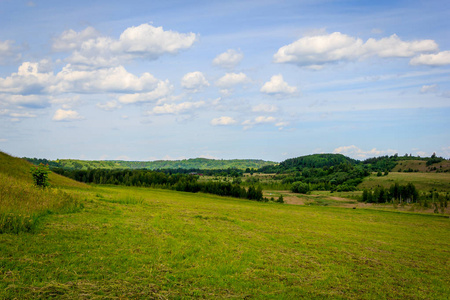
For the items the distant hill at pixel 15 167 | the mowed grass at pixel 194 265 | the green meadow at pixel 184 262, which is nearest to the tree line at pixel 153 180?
the distant hill at pixel 15 167

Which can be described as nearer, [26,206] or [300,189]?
[26,206]

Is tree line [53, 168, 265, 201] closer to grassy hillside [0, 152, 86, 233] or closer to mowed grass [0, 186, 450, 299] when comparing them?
grassy hillside [0, 152, 86, 233]

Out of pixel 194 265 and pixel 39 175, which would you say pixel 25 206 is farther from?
pixel 39 175

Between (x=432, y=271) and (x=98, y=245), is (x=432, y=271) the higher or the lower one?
the lower one

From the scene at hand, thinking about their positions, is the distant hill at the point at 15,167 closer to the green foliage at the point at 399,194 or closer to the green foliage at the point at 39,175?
the green foliage at the point at 39,175

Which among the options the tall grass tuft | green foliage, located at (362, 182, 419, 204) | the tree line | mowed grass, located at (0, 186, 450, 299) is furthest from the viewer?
the tree line

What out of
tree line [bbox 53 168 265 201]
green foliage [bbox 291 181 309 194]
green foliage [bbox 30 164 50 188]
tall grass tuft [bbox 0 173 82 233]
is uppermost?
green foliage [bbox 30 164 50 188]

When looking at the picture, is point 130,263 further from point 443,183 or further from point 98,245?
point 443,183

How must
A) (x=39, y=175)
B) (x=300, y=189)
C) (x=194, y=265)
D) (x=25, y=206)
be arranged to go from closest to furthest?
(x=194, y=265) → (x=25, y=206) → (x=39, y=175) → (x=300, y=189)

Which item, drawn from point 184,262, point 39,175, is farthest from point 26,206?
point 39,175

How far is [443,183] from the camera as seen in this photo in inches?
4983

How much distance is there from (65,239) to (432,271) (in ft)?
54.0

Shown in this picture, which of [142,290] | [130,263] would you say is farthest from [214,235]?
[142,290]

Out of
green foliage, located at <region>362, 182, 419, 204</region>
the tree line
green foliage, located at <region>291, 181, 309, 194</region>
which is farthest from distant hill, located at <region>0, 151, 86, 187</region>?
green foliage, located at <region>291, 181, 309, 194</region>
